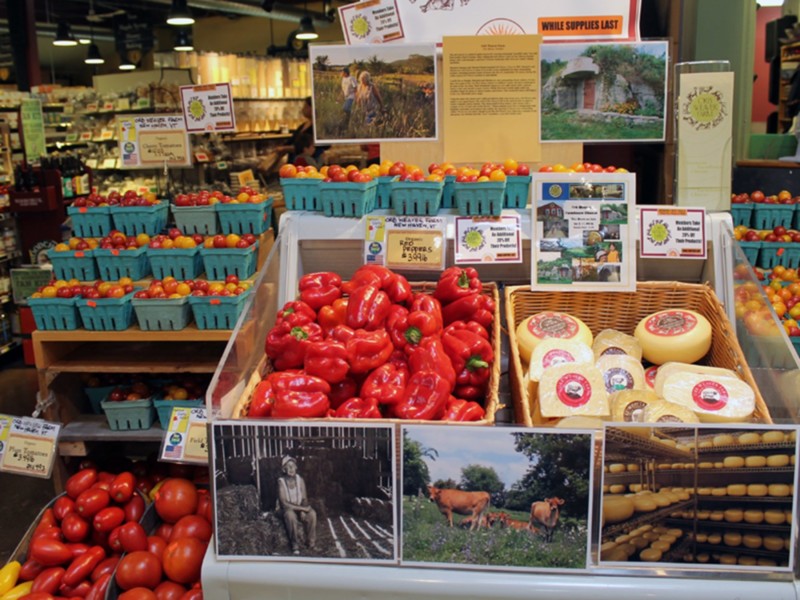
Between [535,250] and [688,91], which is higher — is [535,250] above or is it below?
below

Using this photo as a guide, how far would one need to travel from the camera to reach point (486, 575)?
144 cm

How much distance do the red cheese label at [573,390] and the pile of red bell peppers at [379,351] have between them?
Answer: 0.18 metres

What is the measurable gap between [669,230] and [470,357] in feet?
2.36

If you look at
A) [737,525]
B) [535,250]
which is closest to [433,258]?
[535,250]

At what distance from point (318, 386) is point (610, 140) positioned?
4.84 feet

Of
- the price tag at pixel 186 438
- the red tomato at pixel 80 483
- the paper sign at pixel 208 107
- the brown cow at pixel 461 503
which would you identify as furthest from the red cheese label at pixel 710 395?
the paper sign at pixel 208 107

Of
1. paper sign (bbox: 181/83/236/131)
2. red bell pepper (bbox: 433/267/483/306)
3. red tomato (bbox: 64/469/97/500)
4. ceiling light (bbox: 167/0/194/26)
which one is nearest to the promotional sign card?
red bell pepper (bbox: 433/267/483/306)

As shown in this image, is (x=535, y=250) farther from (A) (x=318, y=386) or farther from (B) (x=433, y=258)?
(A) (x=318, y=386)

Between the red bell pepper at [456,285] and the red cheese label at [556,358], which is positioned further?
the red bell pepper at [456,285]

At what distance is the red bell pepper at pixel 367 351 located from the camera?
5.67 feet

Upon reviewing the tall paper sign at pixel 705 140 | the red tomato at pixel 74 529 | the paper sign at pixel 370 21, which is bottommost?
the red tomato at pixel 74 529

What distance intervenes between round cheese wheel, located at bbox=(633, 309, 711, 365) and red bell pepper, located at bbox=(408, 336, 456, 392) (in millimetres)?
568

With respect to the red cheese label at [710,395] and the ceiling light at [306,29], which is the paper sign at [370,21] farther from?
the ceiling light at [306,29]

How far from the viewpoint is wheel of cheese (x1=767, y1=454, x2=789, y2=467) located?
137 cm
